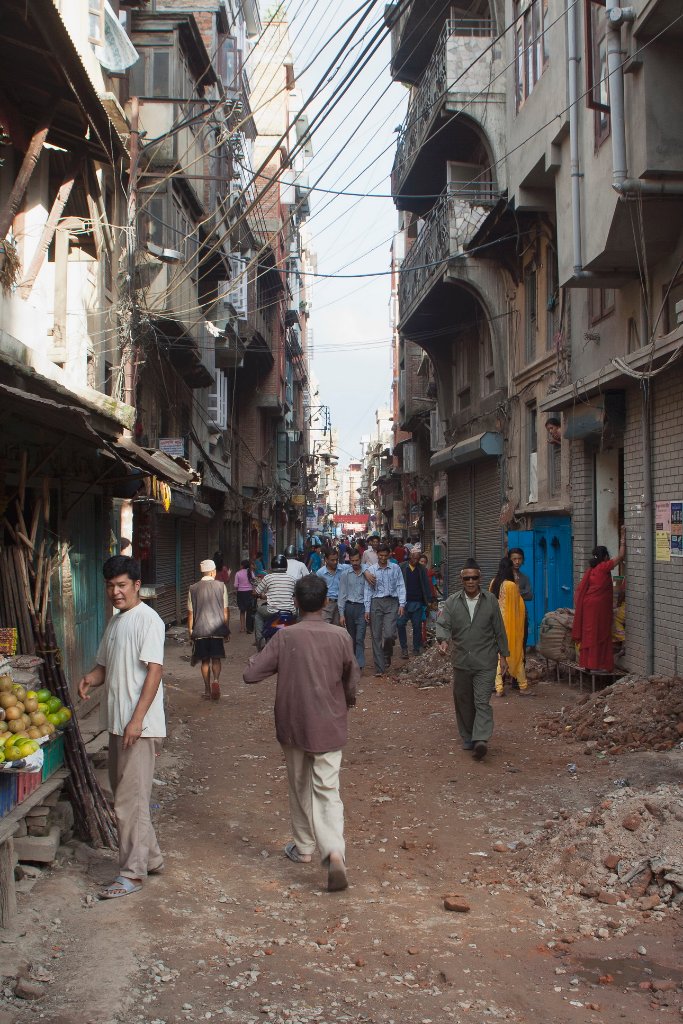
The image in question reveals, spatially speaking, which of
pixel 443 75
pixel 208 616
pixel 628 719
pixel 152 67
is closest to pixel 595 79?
pixel 628 719

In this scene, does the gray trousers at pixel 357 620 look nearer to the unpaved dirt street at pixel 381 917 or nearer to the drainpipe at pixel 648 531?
the drainpipe at pixel 648 531

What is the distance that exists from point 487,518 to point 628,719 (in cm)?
1209

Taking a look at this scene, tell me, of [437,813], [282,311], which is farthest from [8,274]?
[282,311]

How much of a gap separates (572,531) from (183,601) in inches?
461

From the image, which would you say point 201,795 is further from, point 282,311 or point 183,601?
point 282,311

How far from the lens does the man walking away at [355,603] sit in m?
14.6

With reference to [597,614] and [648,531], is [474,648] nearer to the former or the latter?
[597,614]

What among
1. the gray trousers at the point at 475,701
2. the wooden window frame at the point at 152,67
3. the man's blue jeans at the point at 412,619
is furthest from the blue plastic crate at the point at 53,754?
the wooden window frame at the point at 152,67

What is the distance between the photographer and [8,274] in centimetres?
893

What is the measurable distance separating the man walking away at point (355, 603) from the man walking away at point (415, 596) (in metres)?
0.98

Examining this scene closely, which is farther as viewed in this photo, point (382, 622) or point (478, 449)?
point (478, 449)

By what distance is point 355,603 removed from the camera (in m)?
14.6

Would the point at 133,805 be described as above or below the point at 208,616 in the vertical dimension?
below

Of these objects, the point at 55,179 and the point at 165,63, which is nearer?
the point at 55,179
